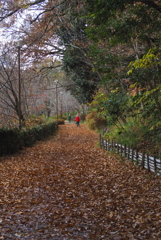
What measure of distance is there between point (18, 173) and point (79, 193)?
287cm

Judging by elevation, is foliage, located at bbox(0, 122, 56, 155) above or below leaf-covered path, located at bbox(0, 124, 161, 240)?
above

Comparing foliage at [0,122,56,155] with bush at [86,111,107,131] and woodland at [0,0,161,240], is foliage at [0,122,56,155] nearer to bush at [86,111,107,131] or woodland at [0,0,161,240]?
woodland at [0,0,161,240]

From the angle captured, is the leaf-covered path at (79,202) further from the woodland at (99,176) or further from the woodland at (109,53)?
the woodland at (109,53)

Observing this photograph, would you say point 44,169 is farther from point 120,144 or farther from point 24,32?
point 24,32

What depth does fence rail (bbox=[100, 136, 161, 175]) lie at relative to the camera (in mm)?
6898

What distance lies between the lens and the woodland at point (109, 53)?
7152mm

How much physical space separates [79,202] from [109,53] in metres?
8.42

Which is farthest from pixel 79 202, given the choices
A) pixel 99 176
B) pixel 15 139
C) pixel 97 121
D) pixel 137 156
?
pixel 97 121

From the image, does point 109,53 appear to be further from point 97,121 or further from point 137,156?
point 97,121

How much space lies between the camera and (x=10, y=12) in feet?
35.9

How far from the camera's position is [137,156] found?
8.16 metres

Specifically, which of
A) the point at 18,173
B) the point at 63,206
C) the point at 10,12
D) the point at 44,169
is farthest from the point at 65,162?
the point at 10,12

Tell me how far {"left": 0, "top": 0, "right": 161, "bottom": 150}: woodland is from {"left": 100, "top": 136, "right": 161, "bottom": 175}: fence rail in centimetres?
39

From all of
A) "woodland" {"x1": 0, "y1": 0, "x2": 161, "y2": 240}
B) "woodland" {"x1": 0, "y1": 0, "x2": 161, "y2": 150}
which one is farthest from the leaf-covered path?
"woodland" {"x1": 0, "y1": 0, "x2": 161, "y2": 150}
